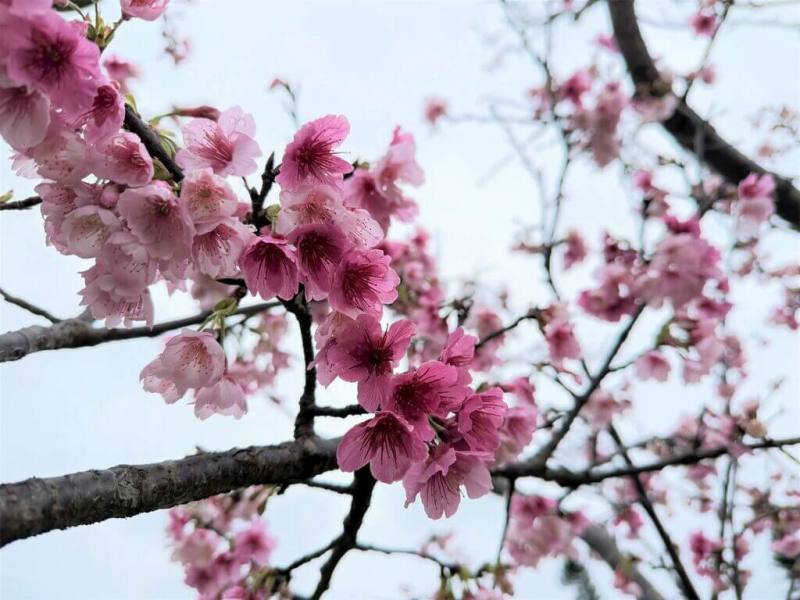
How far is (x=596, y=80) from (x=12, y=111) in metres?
3.52

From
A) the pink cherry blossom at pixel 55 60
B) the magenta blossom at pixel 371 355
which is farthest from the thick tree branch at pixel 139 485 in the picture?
the pink cherry blossom at pixel 55 60

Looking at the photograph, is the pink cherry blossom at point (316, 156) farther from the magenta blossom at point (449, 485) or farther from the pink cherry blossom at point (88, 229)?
the magenta blossom at point (449, 485)

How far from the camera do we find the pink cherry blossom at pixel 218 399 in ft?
4.52

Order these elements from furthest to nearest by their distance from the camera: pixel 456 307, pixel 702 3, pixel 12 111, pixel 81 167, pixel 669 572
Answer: pixel 702 3 → pixel 669 572 → pixel 456 307 → pixel 81 167 → pixel 12 111

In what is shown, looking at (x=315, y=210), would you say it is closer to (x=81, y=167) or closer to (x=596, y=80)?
(x=81, y=167)

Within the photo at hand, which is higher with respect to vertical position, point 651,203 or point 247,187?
point 651,203

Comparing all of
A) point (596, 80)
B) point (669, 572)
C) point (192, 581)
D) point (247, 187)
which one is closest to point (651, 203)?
point (596, 80)

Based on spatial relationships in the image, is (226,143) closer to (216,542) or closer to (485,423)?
(485,423)

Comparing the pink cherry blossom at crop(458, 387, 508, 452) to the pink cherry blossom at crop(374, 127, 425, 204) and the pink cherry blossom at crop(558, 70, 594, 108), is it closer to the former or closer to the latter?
the pink cherry blossom at crop(374, 127, 425, 204)

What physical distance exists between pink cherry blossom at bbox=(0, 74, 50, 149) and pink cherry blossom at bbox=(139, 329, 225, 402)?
480mm

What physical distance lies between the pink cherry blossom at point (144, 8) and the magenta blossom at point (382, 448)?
82cm

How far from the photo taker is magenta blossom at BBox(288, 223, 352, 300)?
97 centimetres

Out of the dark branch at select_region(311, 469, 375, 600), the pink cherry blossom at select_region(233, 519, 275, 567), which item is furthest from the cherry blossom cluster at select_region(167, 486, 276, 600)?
the dark branch at select_region(311, 469, 375, 600)

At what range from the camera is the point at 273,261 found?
1.02m
